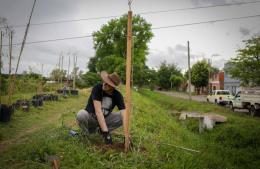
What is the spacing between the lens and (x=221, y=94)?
29812 mm

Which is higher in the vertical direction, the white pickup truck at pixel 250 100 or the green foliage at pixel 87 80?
the green foliage at pixel 87 80

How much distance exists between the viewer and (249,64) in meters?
25.5

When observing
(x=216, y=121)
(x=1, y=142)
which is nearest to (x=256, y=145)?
(x=216, y=121)

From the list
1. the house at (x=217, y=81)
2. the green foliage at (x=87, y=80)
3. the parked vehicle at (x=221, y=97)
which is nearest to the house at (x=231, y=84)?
the house at (x=217, y=81)

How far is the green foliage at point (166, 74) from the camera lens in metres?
84.1

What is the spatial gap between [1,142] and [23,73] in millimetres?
24807

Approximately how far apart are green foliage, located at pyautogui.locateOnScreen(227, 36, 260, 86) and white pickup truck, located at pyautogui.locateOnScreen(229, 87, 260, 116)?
3.66 metres

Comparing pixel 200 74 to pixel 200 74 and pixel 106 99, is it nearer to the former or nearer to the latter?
pixel 200 74

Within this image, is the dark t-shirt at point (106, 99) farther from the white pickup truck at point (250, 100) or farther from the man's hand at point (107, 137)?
the white pickup truck at point (250, 100)

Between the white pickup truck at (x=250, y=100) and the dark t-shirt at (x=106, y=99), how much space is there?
52.5ft

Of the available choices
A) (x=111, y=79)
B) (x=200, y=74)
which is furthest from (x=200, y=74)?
(x=111, y=79)

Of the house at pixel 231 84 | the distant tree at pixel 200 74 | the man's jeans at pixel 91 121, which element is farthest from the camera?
the distant tree at pixel 200 74

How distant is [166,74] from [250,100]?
63.8 m

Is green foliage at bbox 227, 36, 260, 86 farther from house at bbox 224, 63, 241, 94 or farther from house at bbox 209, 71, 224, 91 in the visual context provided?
house at bbox 209, 71, 224, 91
